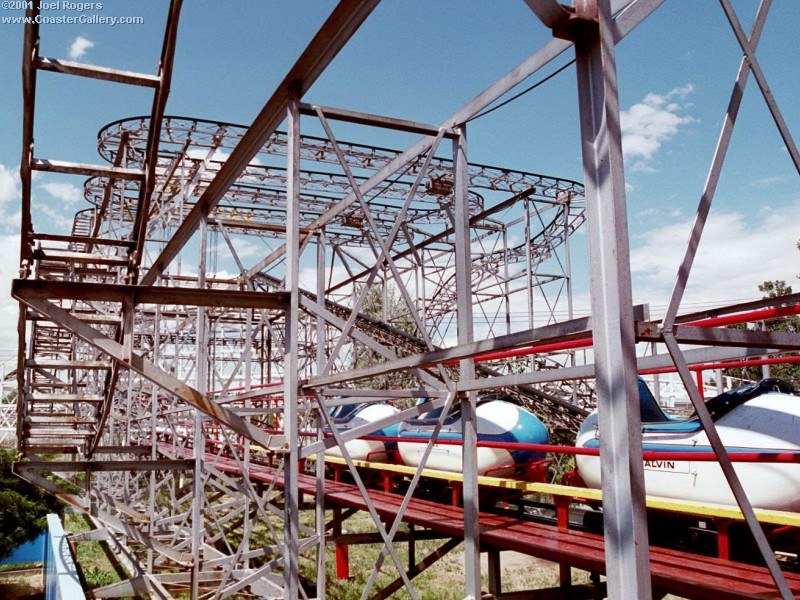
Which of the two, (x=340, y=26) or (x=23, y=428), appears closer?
(x=340, y=26)

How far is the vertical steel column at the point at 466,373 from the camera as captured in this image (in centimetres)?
544

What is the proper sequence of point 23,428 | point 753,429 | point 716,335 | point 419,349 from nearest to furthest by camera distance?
point 716,335 → point 753,429 → point 23,428 → point 419,349

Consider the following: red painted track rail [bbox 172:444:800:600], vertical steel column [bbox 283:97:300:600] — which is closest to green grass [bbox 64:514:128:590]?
red painted track rail [bbox 172:444:800:600]

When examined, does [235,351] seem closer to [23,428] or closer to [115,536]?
[115,536]

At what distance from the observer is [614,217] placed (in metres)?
2.83

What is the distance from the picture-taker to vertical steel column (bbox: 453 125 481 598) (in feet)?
17.9

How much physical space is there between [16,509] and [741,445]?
53.4ft

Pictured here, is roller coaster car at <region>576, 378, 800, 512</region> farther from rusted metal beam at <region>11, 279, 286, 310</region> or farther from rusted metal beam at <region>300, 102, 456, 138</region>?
rusted metal beam at <region>11, 279, 286, 310</region>

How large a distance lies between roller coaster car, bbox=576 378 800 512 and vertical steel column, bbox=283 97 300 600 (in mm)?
2848

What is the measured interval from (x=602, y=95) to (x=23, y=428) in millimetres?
9963

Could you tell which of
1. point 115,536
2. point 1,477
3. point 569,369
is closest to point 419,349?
point 115,536

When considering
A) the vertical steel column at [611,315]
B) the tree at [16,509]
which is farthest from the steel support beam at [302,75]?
the tree at [16,509]

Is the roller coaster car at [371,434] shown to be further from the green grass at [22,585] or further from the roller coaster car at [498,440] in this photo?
the green grass at [22,585]

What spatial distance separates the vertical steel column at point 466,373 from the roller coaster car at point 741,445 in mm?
1455
